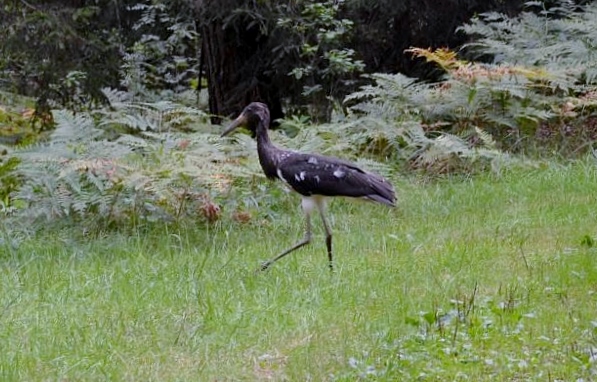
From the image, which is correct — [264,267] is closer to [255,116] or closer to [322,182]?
[322,182]

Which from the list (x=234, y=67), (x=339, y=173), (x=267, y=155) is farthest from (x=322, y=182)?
(x=234, y=67)

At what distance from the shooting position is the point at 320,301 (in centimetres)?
622

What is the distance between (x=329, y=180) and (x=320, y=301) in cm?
133

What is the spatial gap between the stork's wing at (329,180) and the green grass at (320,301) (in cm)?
47

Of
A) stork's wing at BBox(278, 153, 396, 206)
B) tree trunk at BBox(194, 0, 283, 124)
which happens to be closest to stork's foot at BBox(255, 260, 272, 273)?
stork's wing at BBox(278, 153, 396, 206)

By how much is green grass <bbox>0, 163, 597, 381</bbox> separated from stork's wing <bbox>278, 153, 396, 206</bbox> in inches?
18.6

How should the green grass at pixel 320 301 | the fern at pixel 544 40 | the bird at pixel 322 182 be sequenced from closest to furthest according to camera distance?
the green grass at pixel 320 301 < the bird at pixel 322 182 < the fern at pixel 544 40

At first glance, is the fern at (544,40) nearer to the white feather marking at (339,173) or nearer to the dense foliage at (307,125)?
the dense foliage at (307,125)

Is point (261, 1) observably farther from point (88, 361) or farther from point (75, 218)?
point (88, 361)

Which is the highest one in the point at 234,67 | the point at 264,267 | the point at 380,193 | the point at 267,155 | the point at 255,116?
the point at 255,116

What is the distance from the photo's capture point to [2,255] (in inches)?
306

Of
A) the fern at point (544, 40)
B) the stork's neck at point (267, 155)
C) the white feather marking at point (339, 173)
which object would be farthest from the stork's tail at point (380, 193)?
the fern at point (544, 40)

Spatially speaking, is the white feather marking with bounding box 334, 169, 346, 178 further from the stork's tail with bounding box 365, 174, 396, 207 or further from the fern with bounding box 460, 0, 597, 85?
the fern with bounding box 460, 0, 597, 85

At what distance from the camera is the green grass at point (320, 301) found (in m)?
5.14
